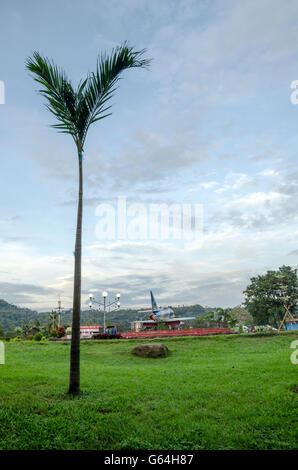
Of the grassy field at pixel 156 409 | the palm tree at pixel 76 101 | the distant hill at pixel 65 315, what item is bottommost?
the distant hill at pixel 65 315

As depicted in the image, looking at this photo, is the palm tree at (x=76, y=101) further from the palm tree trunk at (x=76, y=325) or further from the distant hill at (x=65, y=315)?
the distant hill at (x=65, y=315)

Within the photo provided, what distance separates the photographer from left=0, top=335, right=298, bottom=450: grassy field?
4.77m

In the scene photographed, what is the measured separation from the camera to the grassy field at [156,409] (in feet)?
15.6

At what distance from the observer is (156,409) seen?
20.2ft

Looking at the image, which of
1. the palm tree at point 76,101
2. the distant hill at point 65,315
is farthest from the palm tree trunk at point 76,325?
the distant hill at point 65,315

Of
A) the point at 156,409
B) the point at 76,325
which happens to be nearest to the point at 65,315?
the point at 76,325

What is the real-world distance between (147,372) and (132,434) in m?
5.53

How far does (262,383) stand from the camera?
7961 mm

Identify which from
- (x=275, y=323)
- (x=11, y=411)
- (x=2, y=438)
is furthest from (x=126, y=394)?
(x=275, y=323)

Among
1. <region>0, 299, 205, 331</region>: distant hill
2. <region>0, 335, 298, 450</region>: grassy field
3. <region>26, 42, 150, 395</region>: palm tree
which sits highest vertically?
<region>26, 42, 150, 395</region>: palm tree

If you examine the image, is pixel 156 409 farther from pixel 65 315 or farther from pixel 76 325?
pixel 65 315

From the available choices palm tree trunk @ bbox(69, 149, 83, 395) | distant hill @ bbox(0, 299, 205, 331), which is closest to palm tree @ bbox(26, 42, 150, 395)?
palm tree trunk @ bbox(69, 149, 83, 395)

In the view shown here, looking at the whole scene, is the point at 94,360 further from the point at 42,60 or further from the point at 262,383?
the point at 42,60

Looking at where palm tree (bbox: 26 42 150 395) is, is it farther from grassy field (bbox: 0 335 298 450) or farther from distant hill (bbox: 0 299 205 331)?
distant hill (bbox: 0 299 205 331)
